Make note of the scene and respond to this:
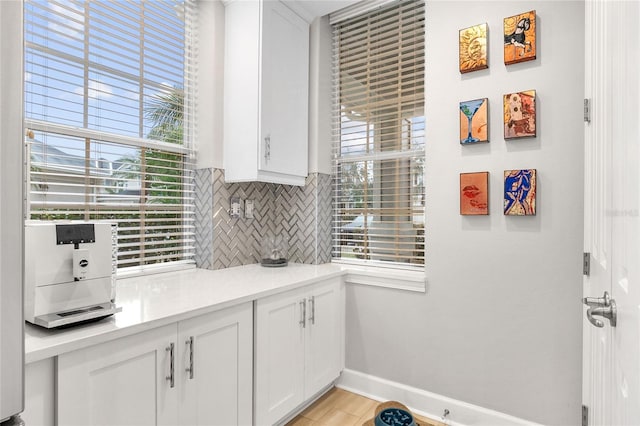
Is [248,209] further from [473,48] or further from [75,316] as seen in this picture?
[473,48]

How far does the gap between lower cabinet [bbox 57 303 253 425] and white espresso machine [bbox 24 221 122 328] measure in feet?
0.52

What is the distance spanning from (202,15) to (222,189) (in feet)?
3.89

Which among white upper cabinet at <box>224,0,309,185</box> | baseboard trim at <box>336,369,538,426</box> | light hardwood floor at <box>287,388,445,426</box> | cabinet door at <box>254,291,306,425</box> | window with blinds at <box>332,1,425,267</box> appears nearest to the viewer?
cabinet door at <box>254,291,306,425</box>

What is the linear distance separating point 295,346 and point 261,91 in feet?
5.21

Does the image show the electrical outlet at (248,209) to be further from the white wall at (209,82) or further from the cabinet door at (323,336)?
the cabinet door at (323,336)

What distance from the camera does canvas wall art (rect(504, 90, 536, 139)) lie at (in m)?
1.89

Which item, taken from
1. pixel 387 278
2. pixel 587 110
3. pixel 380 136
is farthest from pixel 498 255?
pixel 380 136

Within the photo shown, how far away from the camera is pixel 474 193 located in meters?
2.06

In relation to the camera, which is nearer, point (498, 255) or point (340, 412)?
point (498, 255)

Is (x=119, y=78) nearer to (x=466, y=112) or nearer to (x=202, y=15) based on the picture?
(x=202, y=15)

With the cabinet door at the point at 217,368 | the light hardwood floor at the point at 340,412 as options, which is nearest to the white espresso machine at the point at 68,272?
the cabinet door at the point at 217,368

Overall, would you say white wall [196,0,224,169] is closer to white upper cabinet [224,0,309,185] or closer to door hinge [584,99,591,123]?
white upper cabinet [224,0,309,185]

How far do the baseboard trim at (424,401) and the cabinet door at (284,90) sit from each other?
61.0 inches

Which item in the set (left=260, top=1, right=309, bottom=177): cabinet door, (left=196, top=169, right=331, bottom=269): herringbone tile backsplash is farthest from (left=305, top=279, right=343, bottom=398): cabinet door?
(left=260, top=1, right=309, bottom=177): cabinet door
